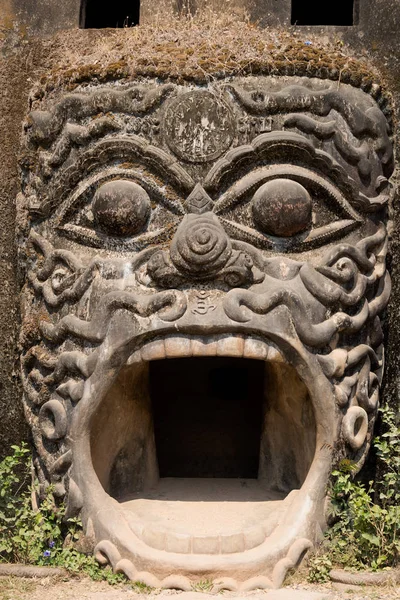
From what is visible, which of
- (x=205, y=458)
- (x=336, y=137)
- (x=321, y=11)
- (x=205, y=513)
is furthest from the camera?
(x=321, y=11)

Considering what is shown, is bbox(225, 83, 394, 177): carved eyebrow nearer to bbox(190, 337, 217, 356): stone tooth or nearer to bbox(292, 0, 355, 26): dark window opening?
bbox(190, 337, 217, 356): stone tooth

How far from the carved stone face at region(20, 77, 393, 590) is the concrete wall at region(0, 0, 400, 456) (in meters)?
0.42

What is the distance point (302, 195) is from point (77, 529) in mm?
2111

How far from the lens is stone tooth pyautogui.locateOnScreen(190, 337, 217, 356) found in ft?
16.0

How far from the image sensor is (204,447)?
6.61 meters

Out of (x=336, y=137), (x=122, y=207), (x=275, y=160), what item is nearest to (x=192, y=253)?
(x=122, y=207)

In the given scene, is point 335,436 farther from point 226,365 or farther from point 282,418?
point 226,365

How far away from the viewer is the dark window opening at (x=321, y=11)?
23.4 feet

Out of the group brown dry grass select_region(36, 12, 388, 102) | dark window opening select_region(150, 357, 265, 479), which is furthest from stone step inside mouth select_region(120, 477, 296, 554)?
brown dry grass select_region(36, 12, 388, 102)

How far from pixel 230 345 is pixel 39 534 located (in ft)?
4.76

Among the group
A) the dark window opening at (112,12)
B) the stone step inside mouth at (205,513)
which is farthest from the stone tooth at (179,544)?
the dark window opening at (112,12)

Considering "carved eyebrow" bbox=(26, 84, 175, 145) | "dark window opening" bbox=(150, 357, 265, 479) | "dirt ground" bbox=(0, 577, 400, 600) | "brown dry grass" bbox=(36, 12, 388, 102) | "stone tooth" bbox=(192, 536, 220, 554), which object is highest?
"brown dry grass" bbox=(36, 12, 388, 102)

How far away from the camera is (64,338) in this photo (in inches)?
201

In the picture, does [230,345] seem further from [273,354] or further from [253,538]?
[253,538]
